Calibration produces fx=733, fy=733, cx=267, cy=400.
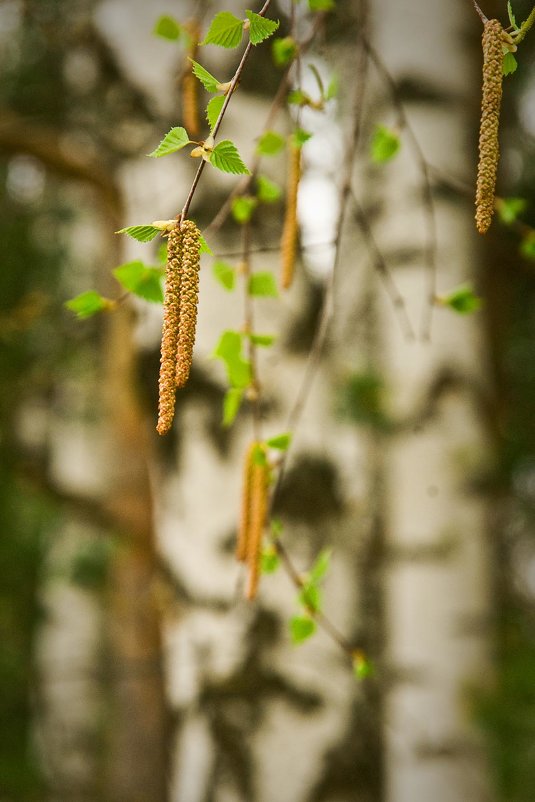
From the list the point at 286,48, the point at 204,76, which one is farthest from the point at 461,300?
the point at 204,76

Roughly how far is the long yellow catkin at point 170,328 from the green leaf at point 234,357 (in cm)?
22

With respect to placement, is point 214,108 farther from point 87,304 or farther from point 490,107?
point 87,304

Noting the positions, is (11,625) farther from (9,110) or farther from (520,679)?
(520,679)

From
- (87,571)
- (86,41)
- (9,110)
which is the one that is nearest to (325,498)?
(86,41)

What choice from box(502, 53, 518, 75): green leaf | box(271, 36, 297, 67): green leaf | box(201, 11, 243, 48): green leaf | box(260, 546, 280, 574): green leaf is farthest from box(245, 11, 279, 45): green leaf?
box(260, 546, 280, 574): green leaf

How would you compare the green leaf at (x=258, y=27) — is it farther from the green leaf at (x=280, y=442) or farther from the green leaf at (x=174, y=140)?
the green leaf at (x=280, y=442)

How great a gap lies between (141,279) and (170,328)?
0.21 m

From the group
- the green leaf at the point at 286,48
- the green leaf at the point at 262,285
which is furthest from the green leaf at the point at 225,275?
the green leaf at the point at 286,48

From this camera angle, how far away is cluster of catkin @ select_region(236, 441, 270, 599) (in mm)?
558

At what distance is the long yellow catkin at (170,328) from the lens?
350 millimetres

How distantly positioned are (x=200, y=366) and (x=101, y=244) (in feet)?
6.42

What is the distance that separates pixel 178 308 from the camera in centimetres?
37

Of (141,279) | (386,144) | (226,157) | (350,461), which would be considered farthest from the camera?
(350,461)

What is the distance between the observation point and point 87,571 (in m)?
2.28
